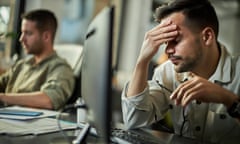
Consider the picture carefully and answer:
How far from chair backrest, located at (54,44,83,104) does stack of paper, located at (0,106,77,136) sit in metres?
0.62

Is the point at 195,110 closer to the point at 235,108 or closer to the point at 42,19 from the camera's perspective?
the point at 235,108

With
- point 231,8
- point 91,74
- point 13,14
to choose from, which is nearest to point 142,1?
point 231,8

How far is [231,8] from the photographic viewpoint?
11.7 ft

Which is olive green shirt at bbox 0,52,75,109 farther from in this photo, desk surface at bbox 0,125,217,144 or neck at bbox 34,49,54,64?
desk surface at bbox 0,125,217,144

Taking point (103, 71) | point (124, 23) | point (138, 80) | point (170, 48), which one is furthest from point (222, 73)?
point (124, 23)

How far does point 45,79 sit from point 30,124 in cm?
77

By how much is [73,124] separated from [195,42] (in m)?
0.62

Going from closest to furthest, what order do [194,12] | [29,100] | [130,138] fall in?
[130,138] < [194,12] < [29,100]

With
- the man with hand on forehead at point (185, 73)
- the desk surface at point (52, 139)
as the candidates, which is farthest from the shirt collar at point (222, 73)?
the desk surface at point (52, 139)

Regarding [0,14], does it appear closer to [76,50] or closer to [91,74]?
[76,50]

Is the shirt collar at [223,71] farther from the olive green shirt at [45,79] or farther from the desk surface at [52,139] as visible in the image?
the olive green shirt at [45,79]

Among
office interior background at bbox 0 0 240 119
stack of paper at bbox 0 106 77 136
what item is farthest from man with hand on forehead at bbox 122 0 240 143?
office interior background at bbox 0 0 240 119

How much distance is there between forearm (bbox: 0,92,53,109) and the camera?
185 cm

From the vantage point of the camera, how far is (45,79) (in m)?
2.12
